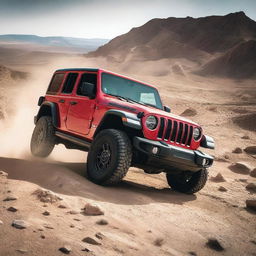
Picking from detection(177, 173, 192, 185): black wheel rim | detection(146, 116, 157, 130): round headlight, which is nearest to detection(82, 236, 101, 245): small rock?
detection(146, 116, 157, 130): round headlight

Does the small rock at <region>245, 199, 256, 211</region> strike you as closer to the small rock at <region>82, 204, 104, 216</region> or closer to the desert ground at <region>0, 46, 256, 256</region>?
the desert ground at <region>0, 46, 256, 256</region>

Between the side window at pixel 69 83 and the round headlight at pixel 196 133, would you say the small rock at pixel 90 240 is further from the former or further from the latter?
the side window at pixel 69 83

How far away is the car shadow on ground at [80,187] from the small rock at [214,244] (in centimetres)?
130

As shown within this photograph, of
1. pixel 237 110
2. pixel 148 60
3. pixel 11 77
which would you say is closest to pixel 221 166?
pixel 237 110

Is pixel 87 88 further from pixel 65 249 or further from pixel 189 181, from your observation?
pixel 65 249

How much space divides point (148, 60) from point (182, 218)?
231 ft

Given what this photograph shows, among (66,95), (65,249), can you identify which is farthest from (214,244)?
(66,95)

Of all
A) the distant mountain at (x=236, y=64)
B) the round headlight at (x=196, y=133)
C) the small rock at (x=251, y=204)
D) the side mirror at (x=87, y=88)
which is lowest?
the small rock at (x=251, y=204)

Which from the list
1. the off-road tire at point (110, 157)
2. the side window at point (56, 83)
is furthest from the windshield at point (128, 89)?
the side window at point (56, 83)

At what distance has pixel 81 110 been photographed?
6324 millimetres

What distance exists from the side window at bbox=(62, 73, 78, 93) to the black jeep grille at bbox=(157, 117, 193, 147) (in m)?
2.42

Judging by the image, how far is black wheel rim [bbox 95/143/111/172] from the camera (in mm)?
5371

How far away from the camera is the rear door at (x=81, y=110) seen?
6.10 metres

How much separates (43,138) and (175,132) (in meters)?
3.05
